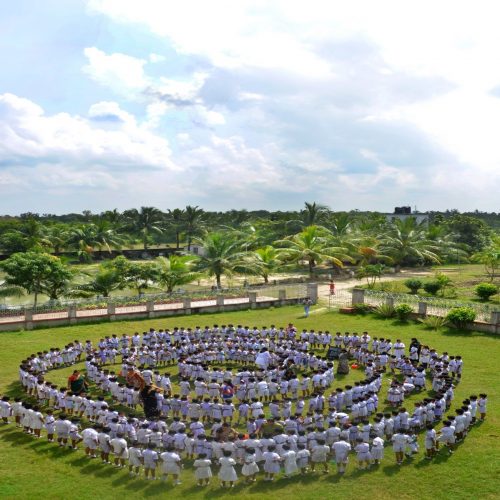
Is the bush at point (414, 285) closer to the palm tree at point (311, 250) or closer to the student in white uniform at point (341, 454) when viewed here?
the palm tree at point (311, 250)

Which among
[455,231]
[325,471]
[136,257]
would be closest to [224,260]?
[325,471]

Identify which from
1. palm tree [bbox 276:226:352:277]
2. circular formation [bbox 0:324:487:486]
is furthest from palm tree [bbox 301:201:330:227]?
circular formation [bbox 0:324:487:486]

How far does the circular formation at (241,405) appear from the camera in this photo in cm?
1382

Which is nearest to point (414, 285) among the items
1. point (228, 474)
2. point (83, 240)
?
point (228, 474)

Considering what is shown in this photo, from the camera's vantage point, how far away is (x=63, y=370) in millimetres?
22594

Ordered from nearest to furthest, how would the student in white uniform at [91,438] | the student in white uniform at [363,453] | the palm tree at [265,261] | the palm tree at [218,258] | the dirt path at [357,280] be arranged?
1. the student in white uniform at [363,453]
2. the student in white uniform at [91,438]
3. the palm tree at [218,258]
4. the palm tree at [265,261]
5. the dirt path at [357,280]

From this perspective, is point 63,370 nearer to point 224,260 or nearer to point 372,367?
point 372,367

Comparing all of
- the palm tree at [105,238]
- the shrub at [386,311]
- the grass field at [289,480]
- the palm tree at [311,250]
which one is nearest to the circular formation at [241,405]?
the grass field at [289,480]

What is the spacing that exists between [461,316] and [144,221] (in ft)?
174

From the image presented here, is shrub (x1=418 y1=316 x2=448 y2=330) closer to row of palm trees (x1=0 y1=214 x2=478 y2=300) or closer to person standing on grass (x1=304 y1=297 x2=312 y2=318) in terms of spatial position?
person standing on grass (x1=304 y1=297 x2=312 y2=318)

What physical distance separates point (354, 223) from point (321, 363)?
1551 inches

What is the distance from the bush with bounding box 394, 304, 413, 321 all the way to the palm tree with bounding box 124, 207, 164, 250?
47.6 metres

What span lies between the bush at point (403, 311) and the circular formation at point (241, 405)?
7.04 m

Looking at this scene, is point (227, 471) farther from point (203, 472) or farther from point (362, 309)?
point (362, 309)
